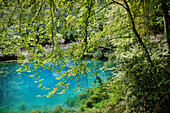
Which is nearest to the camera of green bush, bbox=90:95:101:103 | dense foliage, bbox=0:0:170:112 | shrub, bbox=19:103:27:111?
dense foliage, bbox=0:0:170:112

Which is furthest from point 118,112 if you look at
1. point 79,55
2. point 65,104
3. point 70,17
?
point 65,104

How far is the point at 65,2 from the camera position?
58.4 inches

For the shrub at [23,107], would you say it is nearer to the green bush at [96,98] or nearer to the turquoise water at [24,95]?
the turquoise water at [24,95]

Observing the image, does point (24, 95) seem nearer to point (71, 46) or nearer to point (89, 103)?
point (89, 103)

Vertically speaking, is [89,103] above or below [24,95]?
above

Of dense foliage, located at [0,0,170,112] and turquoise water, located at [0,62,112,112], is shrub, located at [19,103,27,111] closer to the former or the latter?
turquoise water, located at [0,62,112,112]

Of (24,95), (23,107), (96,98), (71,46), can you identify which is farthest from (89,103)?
(24,95)

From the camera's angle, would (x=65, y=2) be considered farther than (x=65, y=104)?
No

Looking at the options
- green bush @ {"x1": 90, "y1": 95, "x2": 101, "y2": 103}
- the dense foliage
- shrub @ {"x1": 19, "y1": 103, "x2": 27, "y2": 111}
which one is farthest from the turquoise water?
the dense foliage

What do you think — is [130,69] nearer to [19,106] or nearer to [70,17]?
[70,17]

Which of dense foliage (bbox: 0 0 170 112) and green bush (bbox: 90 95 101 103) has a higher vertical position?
dense foliage (bbox: 0 0 170 112)

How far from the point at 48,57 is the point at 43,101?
→ 264 inches

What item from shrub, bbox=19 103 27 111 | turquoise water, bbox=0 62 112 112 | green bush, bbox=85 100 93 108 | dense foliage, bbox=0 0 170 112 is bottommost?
shrub, bbox=19 103 27 111

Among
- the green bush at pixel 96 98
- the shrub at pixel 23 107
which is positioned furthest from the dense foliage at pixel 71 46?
the shrub at pixel 23 107
